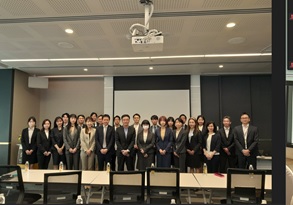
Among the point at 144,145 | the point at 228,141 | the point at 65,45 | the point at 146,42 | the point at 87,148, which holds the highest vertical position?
the point at 65,45

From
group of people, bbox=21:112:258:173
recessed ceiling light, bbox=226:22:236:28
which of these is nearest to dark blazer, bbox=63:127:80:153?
group of people, bbox=21:112:258:173

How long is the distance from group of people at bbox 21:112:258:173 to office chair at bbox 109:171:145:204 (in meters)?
2.07

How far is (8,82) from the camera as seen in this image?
21.1 feet

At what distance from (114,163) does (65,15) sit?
9.98ft

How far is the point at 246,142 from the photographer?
4.14 metres

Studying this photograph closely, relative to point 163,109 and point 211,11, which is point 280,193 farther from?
point 163,109

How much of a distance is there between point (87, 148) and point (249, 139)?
3149mm

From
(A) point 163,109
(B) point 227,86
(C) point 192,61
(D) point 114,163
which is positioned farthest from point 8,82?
(B) point 227,86

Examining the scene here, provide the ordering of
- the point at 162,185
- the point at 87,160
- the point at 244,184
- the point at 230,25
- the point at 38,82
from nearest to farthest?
the point at 244,184
the point at 162,185
the point at 230,25
the point at 87,160
the point at 38,82

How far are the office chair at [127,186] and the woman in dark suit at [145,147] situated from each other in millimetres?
2071

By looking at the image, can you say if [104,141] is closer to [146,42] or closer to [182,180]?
[182,180]

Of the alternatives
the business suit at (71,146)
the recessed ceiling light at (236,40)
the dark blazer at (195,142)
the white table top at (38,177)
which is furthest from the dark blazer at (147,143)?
the recessed ceiling light at (236,40)

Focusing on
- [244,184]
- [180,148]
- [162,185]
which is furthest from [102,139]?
[244,184]

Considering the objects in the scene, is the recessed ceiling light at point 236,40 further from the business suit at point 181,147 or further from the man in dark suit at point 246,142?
the business suit at point 181,147
